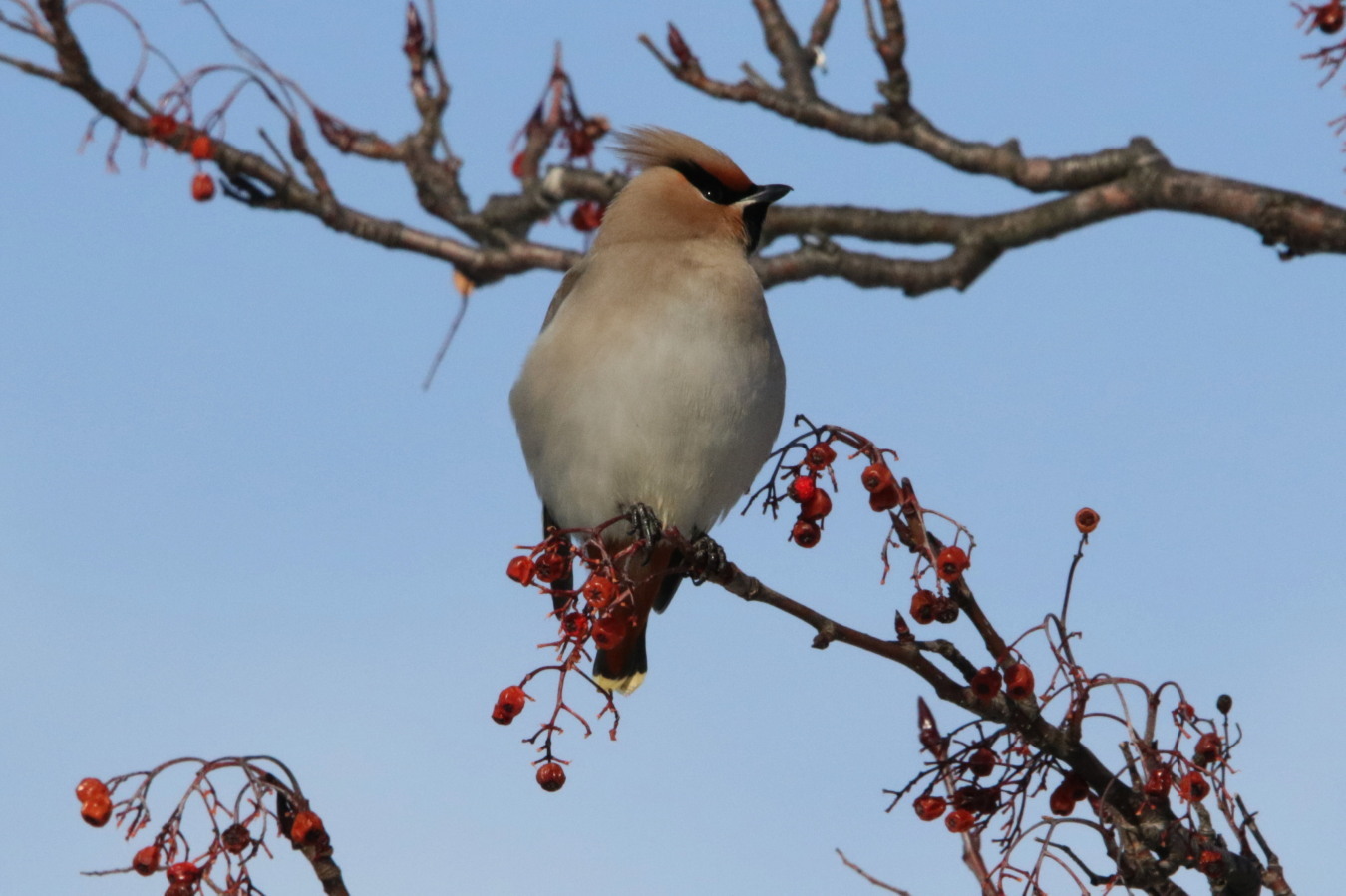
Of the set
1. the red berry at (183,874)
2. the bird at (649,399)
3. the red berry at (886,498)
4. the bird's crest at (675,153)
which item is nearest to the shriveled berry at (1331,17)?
the bird at (649,399)

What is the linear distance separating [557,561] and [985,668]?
653mm

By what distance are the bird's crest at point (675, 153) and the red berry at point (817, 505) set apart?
1878 mm

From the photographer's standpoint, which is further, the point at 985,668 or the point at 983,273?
the point at 983,273

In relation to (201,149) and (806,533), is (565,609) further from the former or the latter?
(201,149)

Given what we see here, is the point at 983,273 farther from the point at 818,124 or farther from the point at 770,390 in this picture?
the point at 770,390

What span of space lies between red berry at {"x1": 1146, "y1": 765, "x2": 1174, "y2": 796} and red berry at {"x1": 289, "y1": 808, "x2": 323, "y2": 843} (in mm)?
1072

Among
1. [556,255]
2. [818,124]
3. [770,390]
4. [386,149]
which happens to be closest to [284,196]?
[386,149]

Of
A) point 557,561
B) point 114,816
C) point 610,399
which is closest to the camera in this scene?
point 114,816

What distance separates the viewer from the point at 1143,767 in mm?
2309

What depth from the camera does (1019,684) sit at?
2.23 m

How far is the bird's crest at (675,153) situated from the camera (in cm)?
436

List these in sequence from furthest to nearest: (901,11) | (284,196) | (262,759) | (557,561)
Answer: (284,196) → (901,11) → (557,561) → (262,759)

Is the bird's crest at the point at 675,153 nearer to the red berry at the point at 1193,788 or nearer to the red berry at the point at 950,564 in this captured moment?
the red berry at the point at 950,564

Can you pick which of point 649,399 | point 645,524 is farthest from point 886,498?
point 649,399
